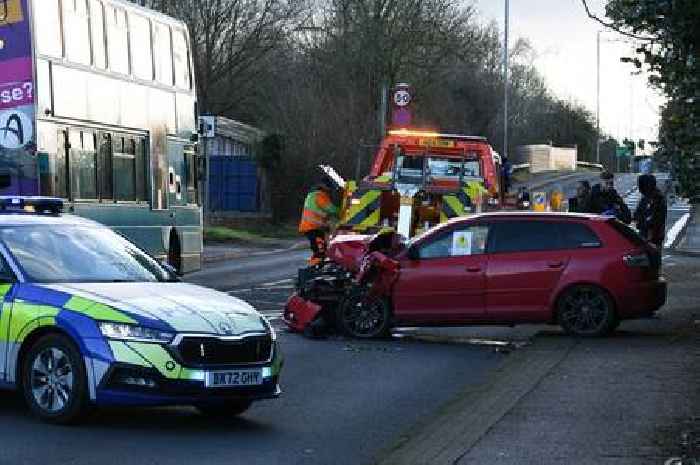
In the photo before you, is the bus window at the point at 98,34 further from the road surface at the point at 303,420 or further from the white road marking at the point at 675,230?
the white road marking at the point at 675,230

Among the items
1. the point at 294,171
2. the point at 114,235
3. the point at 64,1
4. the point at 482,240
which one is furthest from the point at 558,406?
the point at 294,171

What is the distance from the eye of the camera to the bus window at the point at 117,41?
19.8 meters

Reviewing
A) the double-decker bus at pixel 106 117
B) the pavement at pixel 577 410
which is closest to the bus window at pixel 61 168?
the double-decker bus at pixel 106 117

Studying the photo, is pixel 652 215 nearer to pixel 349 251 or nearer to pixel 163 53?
Result: pixel 349 251

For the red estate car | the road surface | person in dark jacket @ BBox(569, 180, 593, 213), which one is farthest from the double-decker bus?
person in dark jacket @ BBox(569, 180, 593, 213)

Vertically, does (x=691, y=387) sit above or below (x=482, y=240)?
below

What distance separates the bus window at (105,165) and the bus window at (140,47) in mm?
1452

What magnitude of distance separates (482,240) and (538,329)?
2112 mm

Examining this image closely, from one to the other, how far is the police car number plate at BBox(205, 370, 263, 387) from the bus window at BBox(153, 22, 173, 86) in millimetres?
13027

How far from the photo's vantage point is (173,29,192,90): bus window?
74.6 ft

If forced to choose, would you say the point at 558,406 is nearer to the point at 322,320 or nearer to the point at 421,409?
the point at 421,409

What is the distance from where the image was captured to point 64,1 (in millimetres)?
18312

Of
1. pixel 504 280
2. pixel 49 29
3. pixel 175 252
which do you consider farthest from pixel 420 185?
pixel 49 29

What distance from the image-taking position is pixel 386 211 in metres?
20.3
